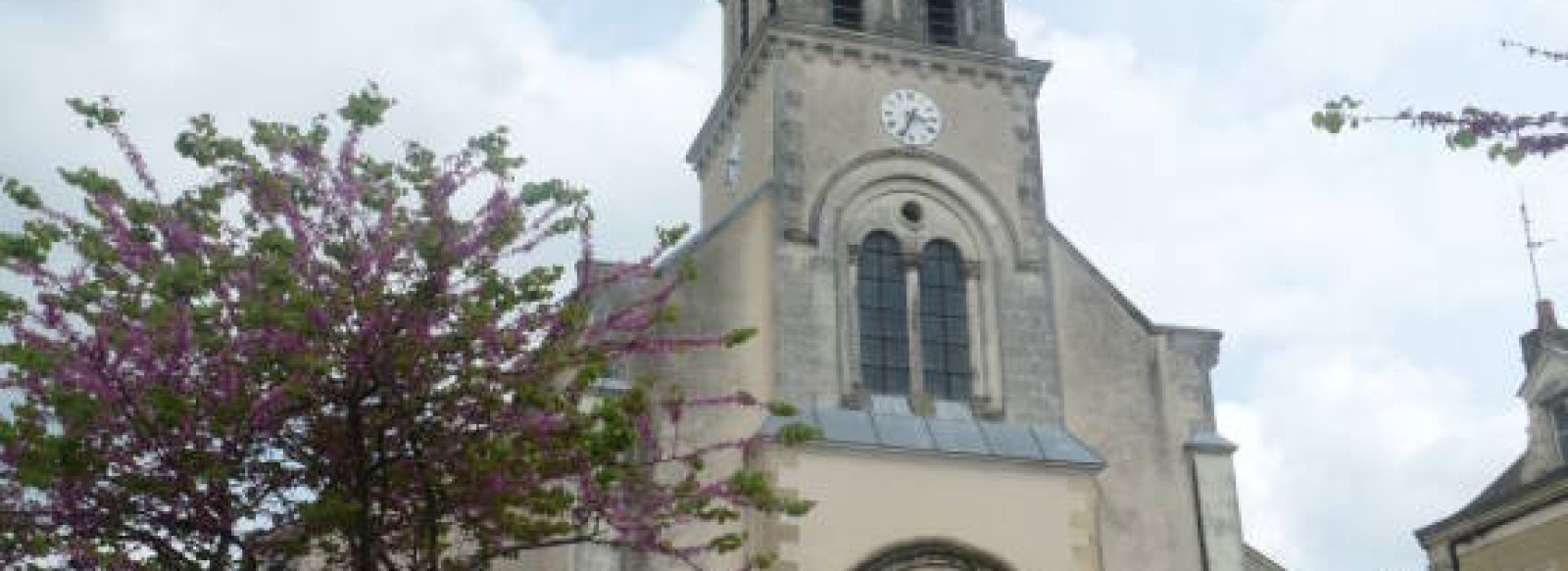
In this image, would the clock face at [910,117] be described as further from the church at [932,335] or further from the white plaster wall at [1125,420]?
the white plaster wall at [1125,420]

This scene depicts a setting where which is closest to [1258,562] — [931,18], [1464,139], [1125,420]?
[1125,420]

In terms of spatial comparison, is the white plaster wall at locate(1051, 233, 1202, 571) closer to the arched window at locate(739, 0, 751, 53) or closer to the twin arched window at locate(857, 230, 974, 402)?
the twin arched window at locate(857, 230, 974, 402)

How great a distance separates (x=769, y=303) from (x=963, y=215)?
3412mm

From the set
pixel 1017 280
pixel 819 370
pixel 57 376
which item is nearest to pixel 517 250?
pixel 57 376

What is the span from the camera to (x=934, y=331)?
23.1 meters

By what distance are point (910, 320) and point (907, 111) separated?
3291 millimetres

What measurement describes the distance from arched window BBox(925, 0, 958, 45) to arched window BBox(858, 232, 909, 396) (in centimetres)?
384

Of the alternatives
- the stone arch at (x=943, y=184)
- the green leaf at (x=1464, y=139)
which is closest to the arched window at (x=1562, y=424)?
the stone arch at (x=943, y=184)

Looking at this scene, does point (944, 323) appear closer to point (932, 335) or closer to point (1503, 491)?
point (932, 335)

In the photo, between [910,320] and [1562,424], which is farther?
[910,320]

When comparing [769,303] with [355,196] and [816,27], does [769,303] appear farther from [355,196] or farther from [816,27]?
[355,196]

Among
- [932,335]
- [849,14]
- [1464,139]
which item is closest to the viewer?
[1464,139]

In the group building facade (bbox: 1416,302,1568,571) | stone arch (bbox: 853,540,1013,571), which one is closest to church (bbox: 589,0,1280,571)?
stone arch (bbox: 853,540,1013,571)

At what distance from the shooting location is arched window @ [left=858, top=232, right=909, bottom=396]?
22516 mm
